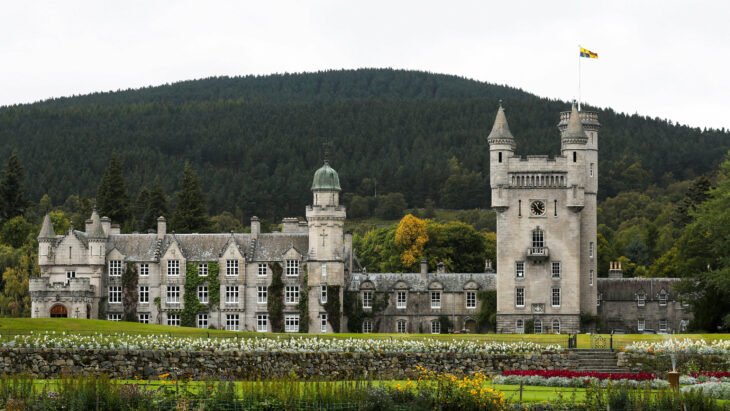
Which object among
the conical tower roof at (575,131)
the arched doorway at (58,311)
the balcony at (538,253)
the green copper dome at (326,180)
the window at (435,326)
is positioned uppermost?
the conical tower roof at (575,131)

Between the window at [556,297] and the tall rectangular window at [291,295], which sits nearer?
the window at [556,297]

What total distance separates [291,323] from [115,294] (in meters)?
13.9

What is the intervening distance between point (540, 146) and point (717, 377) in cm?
14070

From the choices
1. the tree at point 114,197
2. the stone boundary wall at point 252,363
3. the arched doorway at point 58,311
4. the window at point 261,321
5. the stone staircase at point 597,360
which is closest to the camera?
the stone boundary wall at point 252,363

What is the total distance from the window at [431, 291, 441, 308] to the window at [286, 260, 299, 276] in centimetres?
1055

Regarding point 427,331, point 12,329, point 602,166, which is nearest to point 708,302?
point 427,331

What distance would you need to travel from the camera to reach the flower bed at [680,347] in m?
54.8

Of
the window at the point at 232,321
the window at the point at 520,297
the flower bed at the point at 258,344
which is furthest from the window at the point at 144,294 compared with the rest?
the window at the point at 520,297

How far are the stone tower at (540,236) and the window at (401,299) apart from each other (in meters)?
7.59

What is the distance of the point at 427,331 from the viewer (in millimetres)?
84188

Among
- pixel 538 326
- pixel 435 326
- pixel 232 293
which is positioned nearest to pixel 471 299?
pixel 435 326

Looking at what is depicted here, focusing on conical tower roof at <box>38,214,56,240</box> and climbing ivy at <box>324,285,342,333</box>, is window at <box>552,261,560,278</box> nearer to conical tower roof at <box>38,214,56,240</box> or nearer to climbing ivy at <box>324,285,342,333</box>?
climbing ivy at <box>324,285,342,333</box>

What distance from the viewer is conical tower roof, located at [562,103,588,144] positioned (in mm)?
82062

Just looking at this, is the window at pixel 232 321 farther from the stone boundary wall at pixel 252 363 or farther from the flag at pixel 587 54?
the flag at pixel 587 54
